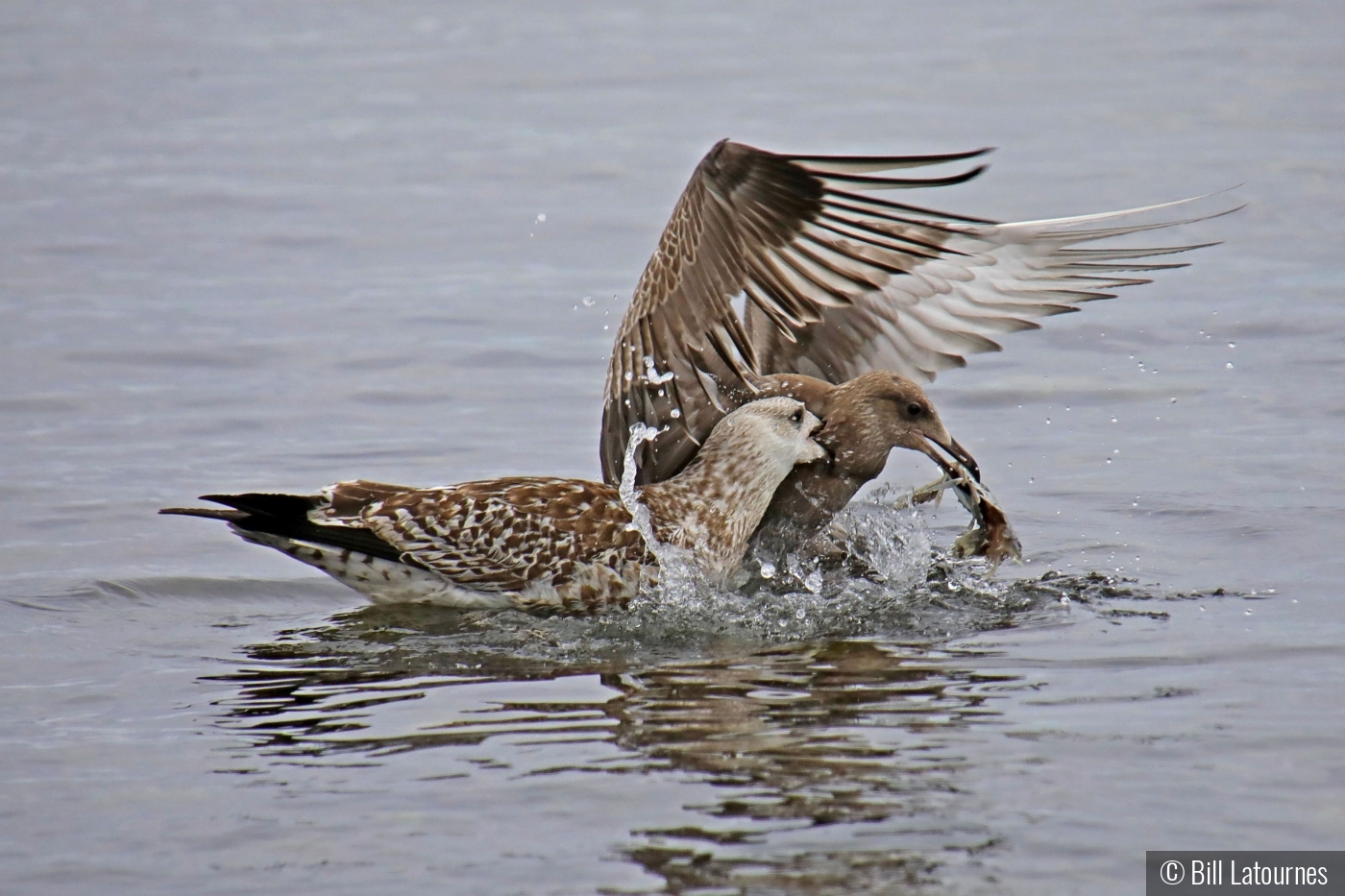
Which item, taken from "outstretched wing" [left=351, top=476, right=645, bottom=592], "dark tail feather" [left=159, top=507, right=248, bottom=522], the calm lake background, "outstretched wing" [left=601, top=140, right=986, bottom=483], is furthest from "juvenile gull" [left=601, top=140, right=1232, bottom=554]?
"dark tail feather" [left=159, top=507, right=248, bottom=522]

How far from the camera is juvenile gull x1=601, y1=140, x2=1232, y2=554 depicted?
6.71 meters

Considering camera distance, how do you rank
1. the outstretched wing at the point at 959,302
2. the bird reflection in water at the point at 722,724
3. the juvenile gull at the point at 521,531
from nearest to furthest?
1. the bird reflection in water at the point at 722,724
2. the juvenile gull at the point at 521,531
3. the outstretched wing at the point at 959,302

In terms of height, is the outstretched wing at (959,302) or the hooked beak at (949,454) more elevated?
the outstretched wing at (959,302)

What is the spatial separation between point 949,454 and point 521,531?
5.48 feet

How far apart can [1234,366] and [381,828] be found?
22.7ft

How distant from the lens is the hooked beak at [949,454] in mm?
7172

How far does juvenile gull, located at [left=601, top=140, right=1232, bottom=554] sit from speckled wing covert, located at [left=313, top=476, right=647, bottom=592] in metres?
0.58

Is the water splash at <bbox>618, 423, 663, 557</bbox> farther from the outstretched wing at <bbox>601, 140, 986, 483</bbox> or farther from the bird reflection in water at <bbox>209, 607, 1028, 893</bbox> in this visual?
the bird reflection in water at <bbox>209, 607, 1028, 893</bbox>

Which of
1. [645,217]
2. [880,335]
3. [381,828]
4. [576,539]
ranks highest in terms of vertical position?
[645,217]

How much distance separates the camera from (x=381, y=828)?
15.4 ft

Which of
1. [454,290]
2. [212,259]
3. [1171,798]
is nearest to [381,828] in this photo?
[1171,798]

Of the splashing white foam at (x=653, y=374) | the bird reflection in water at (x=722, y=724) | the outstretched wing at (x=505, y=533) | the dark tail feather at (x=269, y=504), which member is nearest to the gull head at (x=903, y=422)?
the splashing white foam at (x=653, y=374)

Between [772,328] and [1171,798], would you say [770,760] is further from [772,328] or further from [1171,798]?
[772,328]

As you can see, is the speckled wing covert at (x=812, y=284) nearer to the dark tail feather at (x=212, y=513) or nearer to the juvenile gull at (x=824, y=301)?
the juvenile gull at (x=824, y=301)
